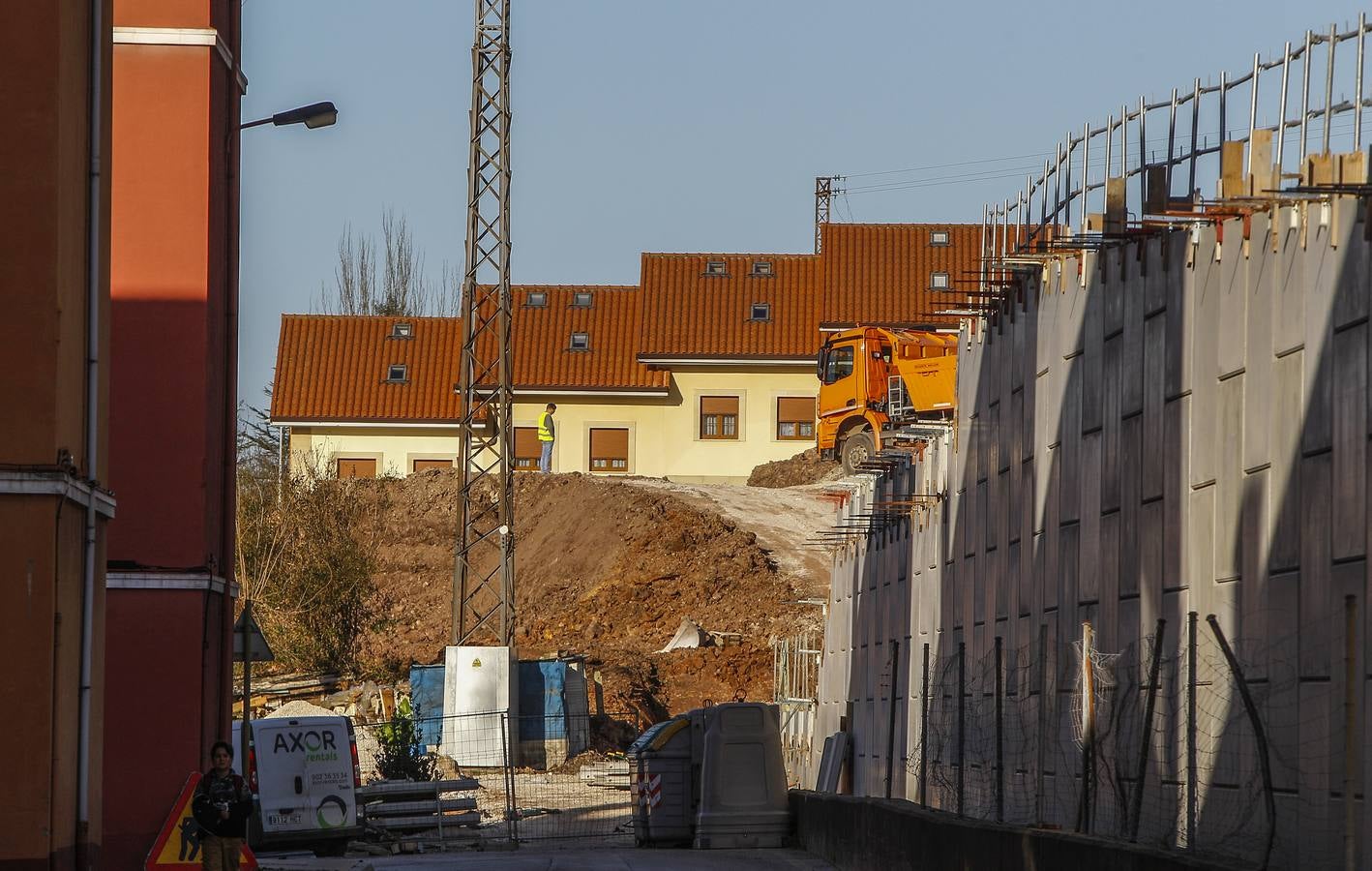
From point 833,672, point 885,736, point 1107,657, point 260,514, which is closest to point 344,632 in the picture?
point 260,514

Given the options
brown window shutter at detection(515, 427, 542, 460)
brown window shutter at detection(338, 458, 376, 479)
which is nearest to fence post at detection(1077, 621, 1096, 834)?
brown window shutter at detection(515, 427, 542, 460)

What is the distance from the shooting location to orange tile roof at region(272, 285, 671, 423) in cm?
6625

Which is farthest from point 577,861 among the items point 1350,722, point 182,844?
point 1350,722

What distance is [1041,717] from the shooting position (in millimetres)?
16203

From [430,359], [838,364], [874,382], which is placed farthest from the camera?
[430,359]

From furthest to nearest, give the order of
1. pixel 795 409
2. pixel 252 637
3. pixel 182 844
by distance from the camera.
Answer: pixel 795 409 < pixel 252 637 < pixel 182 844

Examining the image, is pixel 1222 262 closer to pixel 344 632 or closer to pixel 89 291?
pixel 89 291

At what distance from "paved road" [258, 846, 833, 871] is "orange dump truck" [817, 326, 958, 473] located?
1839cm

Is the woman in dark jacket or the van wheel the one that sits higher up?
the van wheel

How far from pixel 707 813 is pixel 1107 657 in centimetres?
990

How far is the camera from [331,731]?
76.9 feet

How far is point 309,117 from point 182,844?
8136 mm

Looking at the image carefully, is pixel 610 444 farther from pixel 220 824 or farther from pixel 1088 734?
pixel 1088 734

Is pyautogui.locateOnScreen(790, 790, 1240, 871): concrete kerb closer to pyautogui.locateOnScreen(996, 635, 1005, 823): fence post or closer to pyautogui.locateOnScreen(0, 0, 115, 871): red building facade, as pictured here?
pyautogui.locateOnScreen(996, 635, 1005, 823): fence post
